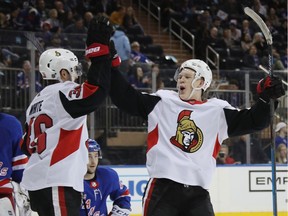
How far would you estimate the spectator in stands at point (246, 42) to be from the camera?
12.6 m

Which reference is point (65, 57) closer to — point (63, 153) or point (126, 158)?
point (63, 153)

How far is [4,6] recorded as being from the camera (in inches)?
416

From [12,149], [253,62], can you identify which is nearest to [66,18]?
[253,62]

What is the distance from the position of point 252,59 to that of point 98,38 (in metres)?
8.21

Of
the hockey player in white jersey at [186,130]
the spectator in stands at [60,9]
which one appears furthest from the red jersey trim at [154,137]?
the spectator in stands at [60,9]

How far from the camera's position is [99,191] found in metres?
5.20

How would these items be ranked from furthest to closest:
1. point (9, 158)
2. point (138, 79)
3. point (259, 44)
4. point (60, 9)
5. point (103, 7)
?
point (259, 44) < point (103, 7) < point (60, 9) < point (138, 79) < point (9, 158)

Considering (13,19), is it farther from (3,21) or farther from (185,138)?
(185,138)

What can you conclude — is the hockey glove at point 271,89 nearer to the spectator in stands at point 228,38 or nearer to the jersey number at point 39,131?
the jersey number at point 39,131

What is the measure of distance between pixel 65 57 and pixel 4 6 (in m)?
6.49

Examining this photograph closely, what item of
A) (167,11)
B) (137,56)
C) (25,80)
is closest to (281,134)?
(137,56)

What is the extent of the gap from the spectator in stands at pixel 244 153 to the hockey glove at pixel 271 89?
4.15 metres

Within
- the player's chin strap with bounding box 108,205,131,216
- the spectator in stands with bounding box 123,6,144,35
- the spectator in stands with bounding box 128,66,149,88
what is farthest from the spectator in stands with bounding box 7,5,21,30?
the player's chin strap with bounding box 108,205,131,216

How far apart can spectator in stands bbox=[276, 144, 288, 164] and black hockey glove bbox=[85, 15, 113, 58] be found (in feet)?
15.5
